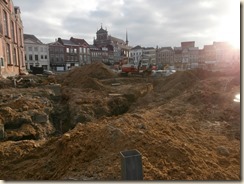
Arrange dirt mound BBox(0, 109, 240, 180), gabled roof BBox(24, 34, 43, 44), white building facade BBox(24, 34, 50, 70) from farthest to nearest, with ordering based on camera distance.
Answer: gabled roof BBox(24, 34, 43, 44) < white building facade BBox(24, 34, 50, 70) < dirt mound BBox(0, 109, 240, 180)

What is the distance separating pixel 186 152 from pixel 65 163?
218 cm

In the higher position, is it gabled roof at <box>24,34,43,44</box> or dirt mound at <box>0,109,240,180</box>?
gabled roof at <box>24,34,43,44</box>

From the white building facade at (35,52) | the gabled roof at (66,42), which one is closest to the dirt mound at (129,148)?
the white building facade at (35,52)

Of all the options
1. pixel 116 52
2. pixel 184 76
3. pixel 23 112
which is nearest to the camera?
pixel 23 112

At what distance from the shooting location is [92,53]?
6600 centimetres

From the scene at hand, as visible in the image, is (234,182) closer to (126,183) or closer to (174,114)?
(126,183)

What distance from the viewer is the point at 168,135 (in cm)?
470

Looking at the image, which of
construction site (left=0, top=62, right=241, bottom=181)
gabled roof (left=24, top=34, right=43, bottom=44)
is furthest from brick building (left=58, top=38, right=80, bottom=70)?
construction site (left=0, top=62, right=241, bottom=181)

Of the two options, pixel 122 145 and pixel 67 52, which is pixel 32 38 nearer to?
pixel 67 52

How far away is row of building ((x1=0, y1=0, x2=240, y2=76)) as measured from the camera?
29237mm

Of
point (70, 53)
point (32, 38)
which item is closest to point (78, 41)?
point (70, 53)

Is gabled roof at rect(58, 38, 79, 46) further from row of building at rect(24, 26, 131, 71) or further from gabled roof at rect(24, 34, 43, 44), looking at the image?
gabled roof at rect(24, 34, 43, 44)

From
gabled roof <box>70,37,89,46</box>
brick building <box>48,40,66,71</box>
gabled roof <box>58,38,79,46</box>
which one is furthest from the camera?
gabled roof <box>70,37,89,46</box>

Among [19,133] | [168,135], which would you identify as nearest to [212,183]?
[168,135]
